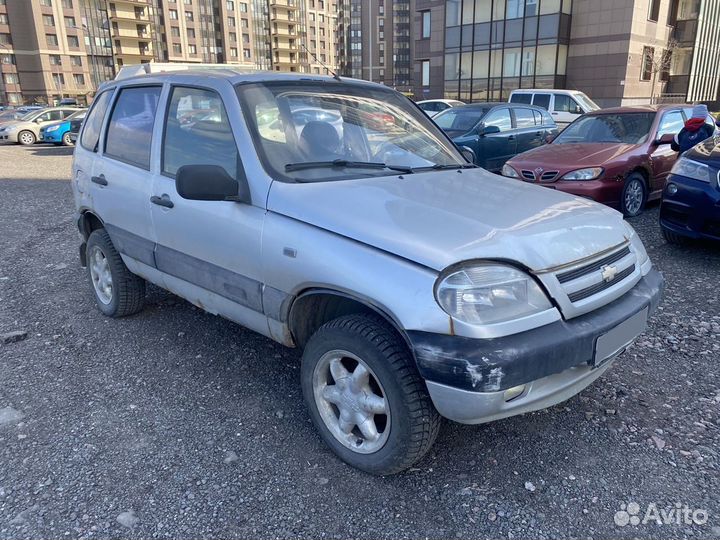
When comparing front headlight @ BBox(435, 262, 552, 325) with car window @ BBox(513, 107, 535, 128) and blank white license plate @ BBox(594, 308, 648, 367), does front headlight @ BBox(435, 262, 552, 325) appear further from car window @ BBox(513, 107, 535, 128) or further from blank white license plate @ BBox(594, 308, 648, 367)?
car window @ BBox(513, 107, 535, 128)

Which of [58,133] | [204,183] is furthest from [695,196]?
[58,133]

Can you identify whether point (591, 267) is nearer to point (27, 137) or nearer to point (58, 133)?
point (58, 133)

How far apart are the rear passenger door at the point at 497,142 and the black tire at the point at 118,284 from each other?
7.54 m

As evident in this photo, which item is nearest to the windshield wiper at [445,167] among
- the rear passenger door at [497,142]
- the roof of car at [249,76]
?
the roof of car at [249,76]

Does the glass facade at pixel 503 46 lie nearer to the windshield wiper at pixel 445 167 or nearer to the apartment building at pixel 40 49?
the windshield wiper at pixel 445 167

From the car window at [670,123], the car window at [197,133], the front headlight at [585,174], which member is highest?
the car window at [197,133]

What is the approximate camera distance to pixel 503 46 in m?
35.2

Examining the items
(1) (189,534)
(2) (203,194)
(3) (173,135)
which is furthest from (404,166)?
(1) (189,534)

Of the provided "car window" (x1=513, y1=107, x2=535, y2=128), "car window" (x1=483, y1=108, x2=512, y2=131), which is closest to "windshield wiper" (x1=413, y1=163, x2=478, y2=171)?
"car window" (x1=483, y1=108, x2=512, y2=131)

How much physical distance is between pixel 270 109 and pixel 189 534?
2.23 meters

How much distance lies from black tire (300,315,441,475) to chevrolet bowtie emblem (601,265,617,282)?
41.0 inches

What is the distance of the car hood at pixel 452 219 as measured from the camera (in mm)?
2393

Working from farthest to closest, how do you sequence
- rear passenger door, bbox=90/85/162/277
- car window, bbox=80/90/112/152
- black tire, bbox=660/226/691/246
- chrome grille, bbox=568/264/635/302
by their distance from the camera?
black tire, bbox=660/226/691/246 < car window, bbox=80/90/112/152 < rear passenger door, bbox=90/85/162/277 < chrome grille, bbox=568/264/635/302

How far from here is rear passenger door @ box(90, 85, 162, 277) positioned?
3.81 metres
